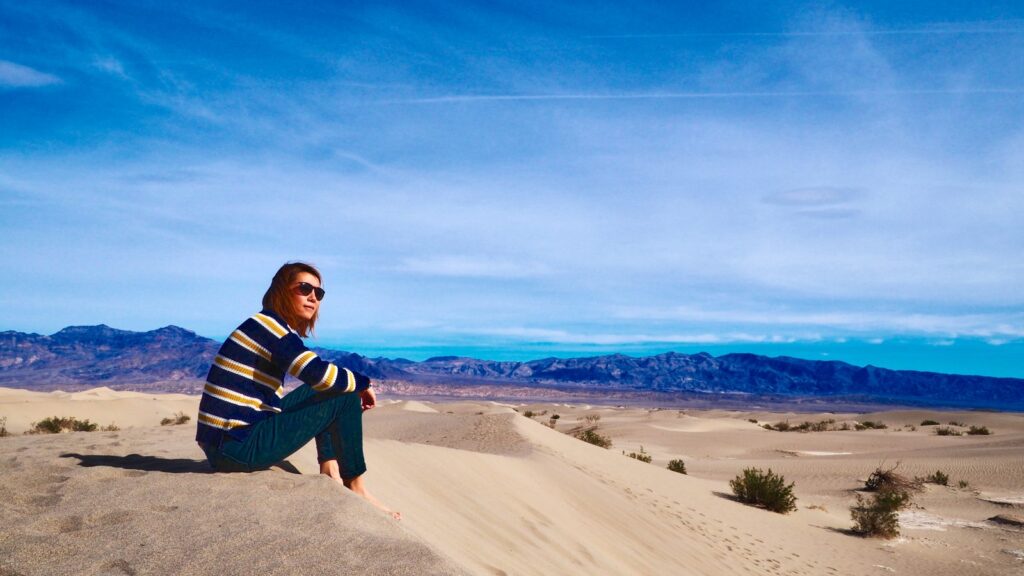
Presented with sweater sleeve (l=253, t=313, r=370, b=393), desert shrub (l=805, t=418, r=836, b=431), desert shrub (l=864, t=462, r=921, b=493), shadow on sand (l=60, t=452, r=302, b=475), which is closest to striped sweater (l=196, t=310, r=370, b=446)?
sweater sleeve (l=253, t=313, r=370, b=393)

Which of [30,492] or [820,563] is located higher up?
[30,492]

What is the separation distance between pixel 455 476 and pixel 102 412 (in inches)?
812

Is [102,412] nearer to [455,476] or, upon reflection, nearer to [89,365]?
[455,476]

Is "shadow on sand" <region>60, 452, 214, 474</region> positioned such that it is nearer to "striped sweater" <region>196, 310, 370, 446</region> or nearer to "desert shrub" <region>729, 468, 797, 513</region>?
"striped sweater" <region>196, 310, 370, 446</region>

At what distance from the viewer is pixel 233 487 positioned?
4426mm

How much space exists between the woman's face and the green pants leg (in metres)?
0.52

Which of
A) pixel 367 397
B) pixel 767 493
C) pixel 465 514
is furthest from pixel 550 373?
pixel 367 397

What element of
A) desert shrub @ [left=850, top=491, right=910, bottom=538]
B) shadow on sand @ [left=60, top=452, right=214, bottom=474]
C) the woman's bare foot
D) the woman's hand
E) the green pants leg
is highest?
the woman's hand

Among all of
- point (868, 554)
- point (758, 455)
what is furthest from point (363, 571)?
point (758, 455)

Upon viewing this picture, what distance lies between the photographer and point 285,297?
4555mm

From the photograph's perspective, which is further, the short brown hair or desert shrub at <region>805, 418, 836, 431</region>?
desert shrub at <region>805, 418, 836, 431</region>

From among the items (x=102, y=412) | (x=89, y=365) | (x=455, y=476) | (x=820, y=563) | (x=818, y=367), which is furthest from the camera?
(x=818, y=367)

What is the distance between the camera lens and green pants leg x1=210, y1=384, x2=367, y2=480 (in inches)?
173

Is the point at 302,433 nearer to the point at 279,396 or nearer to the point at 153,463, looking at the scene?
the point at 279,396
